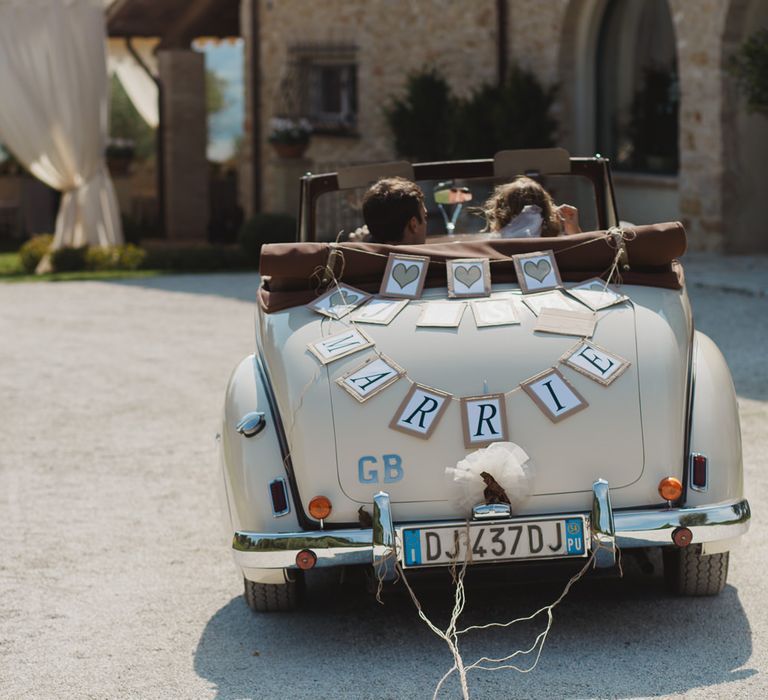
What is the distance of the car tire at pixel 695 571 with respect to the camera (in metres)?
4.05

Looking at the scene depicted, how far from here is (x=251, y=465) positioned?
3916 mm

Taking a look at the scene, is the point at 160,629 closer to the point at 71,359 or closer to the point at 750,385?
the point at 750,385

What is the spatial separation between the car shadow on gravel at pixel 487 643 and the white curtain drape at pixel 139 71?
2001 cm

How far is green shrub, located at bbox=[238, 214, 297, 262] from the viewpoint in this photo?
52.6ft

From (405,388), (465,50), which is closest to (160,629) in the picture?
(405,388)

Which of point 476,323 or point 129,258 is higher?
point 476,323

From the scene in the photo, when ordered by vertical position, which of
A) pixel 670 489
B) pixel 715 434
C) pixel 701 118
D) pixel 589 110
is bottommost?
pixel 670 489

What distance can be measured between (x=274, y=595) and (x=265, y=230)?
1212cm

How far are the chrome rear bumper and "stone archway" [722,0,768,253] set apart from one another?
34.7 ft

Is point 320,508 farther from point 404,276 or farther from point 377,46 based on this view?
point 377,46

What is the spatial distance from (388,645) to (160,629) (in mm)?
715

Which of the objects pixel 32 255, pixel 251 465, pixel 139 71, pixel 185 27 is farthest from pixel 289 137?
pixel 251 465

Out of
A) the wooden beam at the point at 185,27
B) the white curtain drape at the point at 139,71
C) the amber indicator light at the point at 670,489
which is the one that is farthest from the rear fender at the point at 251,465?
the white curtain drape at the point at 139,71

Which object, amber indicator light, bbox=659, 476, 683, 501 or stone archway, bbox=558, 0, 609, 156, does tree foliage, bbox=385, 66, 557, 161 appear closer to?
stone archway, bbox=558, 0, 609, 156
